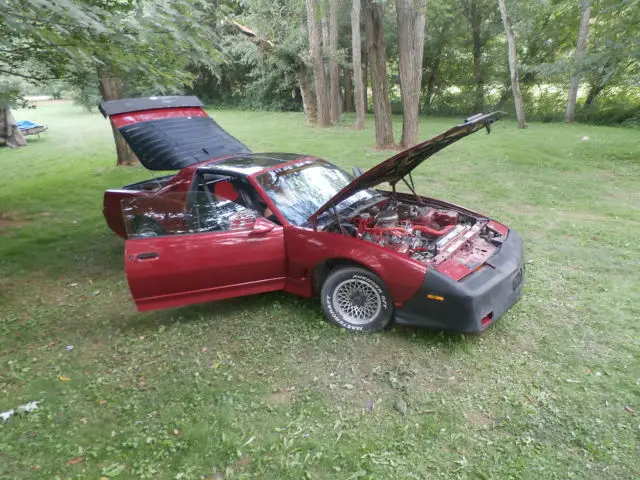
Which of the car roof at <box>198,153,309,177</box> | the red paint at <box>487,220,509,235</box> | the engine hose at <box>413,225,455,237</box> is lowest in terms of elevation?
the red paint at <box>487,220,509,235</box>

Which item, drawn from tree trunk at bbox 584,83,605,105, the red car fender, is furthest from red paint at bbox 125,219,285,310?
tree trunk at bbox 584,83,605,105

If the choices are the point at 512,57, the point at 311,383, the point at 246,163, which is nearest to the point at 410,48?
the point at 512,57

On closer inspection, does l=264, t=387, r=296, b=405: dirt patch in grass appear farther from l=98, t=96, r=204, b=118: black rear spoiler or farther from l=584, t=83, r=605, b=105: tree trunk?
l=584, t=83, r=605, b=105: tree trunk

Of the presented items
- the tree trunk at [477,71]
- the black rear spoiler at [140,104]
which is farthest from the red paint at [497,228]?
the tree trunk at [477,71]

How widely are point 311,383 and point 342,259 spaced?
1094mm

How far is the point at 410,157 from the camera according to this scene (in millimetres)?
3793

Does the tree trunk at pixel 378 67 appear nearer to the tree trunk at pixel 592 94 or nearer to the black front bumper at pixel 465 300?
the black front bumper at pixel 465 300

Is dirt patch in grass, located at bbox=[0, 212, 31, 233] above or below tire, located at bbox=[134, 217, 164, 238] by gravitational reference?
below

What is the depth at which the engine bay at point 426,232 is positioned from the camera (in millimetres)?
3734

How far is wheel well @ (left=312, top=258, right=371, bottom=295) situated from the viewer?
12.5ft

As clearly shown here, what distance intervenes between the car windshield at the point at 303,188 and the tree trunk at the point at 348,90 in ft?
75.4

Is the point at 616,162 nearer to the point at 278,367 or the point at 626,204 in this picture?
the point at 626,204

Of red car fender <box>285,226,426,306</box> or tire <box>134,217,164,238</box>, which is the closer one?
red car fender <box>285,226,426,306</box>

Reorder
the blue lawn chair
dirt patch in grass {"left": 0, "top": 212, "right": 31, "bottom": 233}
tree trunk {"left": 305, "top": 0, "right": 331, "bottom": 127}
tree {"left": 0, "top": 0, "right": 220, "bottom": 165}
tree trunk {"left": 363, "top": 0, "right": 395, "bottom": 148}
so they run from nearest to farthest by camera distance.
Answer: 1. tree {"left": 0, "top": 0, "right": 220, "bottom": 165}
2. dirt patch in grass {"left": 0, "top": 212, "right": 31, "bottom": 233}
3. tree trunk {"left": 363, "top": 0, "right": 395, "bottom": 148}
4. tree trunk {"left": 305, "top": 0, "right": 331, "bottom": 127}
5. the blue lawn chair
